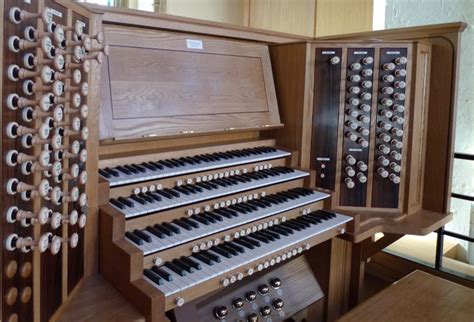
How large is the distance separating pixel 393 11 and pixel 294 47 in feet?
8.70

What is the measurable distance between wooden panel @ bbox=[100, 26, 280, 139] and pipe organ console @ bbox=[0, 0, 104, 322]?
57cm

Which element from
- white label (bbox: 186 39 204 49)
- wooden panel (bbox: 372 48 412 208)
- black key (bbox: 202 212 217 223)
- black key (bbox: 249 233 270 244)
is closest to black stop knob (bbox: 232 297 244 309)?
black key (bbox: 249 233 270 244)

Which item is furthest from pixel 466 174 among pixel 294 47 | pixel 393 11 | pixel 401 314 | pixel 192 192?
pixel 192 192

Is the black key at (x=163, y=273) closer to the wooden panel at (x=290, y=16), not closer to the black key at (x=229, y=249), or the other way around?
the black key at (x=229, y=249)

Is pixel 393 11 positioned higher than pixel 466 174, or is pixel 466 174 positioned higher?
pixel 393 11

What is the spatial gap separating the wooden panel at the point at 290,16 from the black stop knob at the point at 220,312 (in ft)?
7.61

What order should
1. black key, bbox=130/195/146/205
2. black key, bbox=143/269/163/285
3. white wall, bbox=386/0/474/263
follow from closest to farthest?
black key, bbox=143/269/163/285, black key, bbox=130/195/146/205, white wall, bbox=386/0/474/263

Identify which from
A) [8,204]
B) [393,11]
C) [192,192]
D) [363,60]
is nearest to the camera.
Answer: [8,204]

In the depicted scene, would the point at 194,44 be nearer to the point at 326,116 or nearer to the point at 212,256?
the point at 326,116

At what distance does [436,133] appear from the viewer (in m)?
2.34

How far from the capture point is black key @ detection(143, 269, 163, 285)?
1.32 m

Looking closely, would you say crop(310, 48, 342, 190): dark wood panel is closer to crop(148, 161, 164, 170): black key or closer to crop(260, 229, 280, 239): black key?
crop(260, 229, 280, 239): black key

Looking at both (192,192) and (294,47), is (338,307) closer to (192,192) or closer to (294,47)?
(192,192)

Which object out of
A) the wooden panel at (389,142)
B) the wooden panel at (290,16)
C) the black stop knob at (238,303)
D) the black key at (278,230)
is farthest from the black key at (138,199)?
the wooden panel at (290,16)
